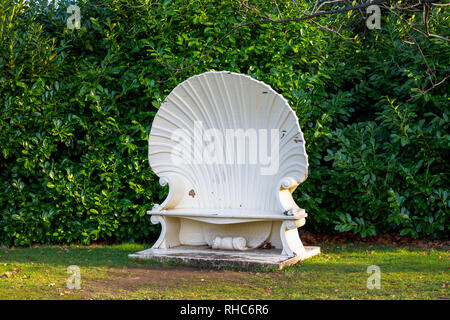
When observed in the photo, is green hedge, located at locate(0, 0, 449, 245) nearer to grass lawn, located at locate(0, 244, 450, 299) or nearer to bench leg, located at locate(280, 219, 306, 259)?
grass lawn, located at locate(0, 244, 450, 299)

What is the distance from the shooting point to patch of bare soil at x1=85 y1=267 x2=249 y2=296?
3904mm

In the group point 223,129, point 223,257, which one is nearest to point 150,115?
point 223,129

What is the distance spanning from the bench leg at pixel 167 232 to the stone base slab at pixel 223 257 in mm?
72

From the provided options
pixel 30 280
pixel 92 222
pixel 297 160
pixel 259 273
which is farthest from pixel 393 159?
pixel 30 280

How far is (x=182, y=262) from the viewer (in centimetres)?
470

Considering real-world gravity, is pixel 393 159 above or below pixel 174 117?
below

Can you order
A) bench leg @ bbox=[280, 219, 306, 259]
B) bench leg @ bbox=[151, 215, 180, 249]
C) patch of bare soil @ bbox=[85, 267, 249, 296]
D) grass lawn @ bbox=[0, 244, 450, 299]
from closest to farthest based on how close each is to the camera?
grass lawn @ bbox=[0, 244, 450, 299]
patch of bare soil @ bbox=[85, 267, 249, 296]
bench leg @ bbox=[280, 219, 306, 259]
bench leg @ bbox=[151, 215, 180, 249]

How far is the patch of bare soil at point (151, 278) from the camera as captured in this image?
3904mm

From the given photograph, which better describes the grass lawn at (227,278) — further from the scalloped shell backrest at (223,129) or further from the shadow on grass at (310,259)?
the scalloped shell backrest at (223,129)

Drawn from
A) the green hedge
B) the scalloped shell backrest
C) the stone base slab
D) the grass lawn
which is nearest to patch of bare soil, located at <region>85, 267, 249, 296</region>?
the grass lawn

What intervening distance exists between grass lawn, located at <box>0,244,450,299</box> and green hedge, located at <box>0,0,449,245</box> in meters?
0.64

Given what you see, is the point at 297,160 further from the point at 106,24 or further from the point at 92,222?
the point at 106,24

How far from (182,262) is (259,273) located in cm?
74

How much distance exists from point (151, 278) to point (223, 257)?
732 mm
